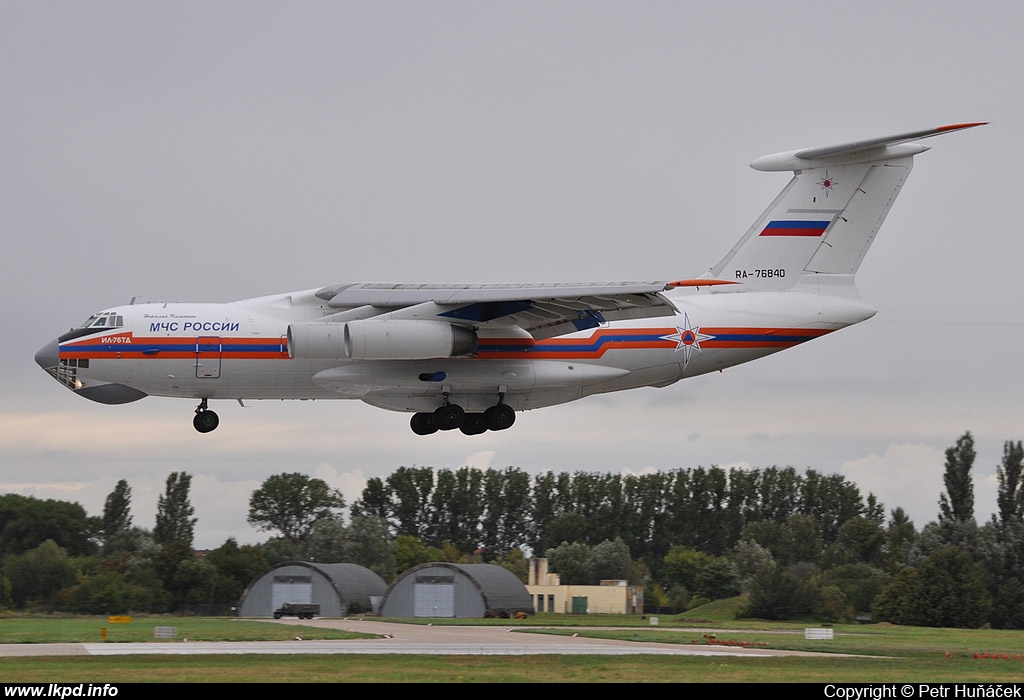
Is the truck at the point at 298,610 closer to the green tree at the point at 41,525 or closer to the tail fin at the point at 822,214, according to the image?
the green tree at the point at 41,525

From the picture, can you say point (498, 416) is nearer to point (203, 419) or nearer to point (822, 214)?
point (203, 419)

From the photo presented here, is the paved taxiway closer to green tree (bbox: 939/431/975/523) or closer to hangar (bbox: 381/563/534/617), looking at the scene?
hangar (bbox: 381/563/534/617)

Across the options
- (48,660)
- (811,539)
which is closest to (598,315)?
(48,660)

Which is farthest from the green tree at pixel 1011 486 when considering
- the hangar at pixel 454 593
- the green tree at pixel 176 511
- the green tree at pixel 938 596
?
the green tree at pixel 176 511

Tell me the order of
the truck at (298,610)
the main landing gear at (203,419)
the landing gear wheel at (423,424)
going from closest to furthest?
the main landing gear at (203,419), the landing gear wheel at (423,424), the truck at (298,610)

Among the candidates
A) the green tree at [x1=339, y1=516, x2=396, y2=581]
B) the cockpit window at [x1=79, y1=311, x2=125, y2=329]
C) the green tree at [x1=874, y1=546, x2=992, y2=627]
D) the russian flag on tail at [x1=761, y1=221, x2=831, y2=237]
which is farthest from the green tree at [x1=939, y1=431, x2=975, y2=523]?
the cockpit window at [x1=79, y1=311, x2=125, y2=329]

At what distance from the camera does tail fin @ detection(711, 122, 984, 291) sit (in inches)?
878

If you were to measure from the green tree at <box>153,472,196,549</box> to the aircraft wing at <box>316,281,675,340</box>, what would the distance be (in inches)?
1029

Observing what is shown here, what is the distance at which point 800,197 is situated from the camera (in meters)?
22.5

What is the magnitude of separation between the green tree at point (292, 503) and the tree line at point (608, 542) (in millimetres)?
55

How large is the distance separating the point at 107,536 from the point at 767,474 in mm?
24167

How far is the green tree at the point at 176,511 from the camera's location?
145 ft

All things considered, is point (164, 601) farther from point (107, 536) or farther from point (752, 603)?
point (752, 603)

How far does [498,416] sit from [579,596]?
16.4 m
